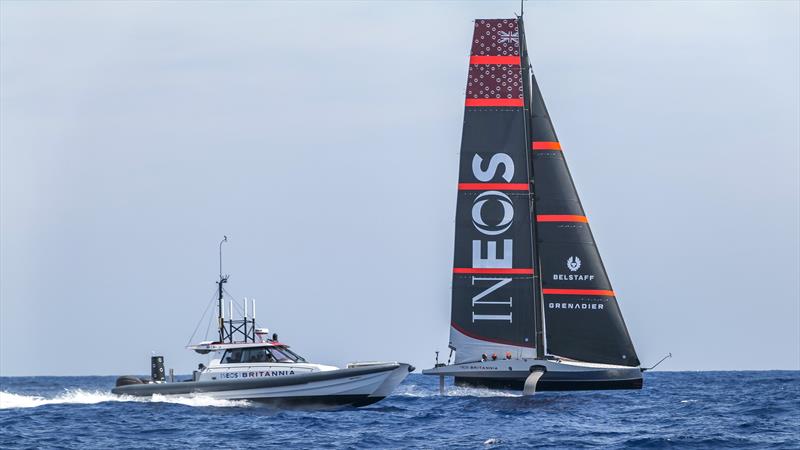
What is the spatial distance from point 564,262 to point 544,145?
4835mm

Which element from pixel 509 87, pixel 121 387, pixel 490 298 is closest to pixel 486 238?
pixel 490 298

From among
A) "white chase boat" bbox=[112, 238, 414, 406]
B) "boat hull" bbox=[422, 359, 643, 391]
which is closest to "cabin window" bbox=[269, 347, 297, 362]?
"white chase boat" bbox=[112, 238, 414, 406]

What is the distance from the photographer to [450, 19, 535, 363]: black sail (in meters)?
55.0

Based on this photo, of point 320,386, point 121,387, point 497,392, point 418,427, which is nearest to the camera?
point 418,427

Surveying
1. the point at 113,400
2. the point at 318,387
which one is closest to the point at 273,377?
the point at 318,387

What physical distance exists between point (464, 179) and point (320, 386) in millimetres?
13470

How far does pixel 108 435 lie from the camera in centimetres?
3853

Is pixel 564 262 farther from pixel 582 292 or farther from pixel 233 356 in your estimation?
pixel 233 356

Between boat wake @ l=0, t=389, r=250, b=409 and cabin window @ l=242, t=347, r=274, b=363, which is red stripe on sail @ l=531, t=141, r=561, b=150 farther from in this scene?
boat wake @ l=0, t=389, r=250, b=409

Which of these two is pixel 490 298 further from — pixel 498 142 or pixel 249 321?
pixel 249 321

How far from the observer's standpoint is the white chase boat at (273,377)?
1763 inches

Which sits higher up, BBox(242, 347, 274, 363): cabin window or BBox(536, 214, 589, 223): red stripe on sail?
BBox(536, 214, 589, 223): red stripe on sail

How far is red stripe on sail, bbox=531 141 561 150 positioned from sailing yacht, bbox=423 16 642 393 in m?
0.04

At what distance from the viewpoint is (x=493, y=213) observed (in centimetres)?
5519
